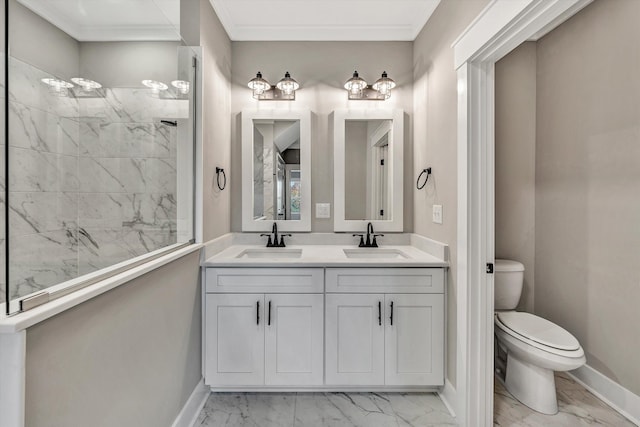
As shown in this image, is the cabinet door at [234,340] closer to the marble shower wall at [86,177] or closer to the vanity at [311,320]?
the vanity at [311,320]

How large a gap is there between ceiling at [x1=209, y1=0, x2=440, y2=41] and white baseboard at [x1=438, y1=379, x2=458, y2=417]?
2.35 metres

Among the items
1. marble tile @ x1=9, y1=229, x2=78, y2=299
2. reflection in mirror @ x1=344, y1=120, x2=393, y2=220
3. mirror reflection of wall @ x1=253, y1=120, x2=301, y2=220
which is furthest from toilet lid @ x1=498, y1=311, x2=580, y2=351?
marble tile @ x1=9, y1=229, x2=78, y2=299

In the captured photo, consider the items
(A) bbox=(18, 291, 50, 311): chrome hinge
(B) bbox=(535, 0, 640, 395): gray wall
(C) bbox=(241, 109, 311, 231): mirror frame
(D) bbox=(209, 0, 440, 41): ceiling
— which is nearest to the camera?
(A) bbox=(18, 291, 50, 311): chrome hinge

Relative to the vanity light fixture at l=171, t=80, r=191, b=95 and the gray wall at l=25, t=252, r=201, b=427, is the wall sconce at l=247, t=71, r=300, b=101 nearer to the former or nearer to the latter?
the vanity light fixture at l=171, t=80, r=191, b=95

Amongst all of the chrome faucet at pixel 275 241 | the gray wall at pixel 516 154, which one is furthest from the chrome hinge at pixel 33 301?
the gray wall at pixel 516 154

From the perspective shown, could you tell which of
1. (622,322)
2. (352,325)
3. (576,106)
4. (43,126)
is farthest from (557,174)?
(43,126)

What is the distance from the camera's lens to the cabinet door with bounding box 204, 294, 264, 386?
6.15 ft

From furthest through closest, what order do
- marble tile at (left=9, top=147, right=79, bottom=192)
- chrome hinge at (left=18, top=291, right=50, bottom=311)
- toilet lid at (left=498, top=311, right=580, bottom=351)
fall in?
toilet lid at (left=498, top=311, right=580, bottom=351)
marble tile at (left=9, top=147, right=79, bottom=192)
chrome hinge at (left=18, top=291, right=50, bottom=311)

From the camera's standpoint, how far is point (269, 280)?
74.0 inches

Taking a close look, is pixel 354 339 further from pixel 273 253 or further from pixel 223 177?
pixel 223 177

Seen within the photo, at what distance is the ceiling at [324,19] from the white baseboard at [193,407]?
2.40 metres

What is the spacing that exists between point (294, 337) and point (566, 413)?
5.41ft

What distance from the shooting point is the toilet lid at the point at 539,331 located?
1717 mm

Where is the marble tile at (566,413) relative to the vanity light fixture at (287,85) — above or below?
below
